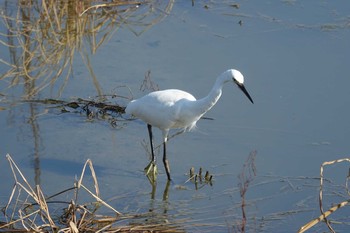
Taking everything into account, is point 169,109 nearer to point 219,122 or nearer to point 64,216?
point 219,122

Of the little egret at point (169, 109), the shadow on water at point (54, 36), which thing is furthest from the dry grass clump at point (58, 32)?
the little egret at point (169, 109)

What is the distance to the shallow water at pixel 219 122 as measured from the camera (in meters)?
5.91

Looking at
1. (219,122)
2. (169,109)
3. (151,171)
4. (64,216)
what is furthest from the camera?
(219,122)

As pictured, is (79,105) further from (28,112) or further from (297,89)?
(297,89)

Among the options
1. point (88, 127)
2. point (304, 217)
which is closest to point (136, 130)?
point (88, 127)

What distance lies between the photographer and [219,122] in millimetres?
6996

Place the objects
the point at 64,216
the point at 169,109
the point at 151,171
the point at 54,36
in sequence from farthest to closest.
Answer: the point at 54,36 < the point at 151,171 < the point at 169,109 < the point at 64,216

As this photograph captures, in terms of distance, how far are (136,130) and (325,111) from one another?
1.57m

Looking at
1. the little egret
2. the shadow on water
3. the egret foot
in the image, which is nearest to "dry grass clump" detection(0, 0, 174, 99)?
the shadow on water

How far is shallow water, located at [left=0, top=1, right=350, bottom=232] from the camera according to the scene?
19.4 feet

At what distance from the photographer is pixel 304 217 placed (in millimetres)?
5656

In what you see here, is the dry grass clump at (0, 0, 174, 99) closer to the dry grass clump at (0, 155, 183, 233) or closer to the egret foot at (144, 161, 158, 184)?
the egret foot at (144, 161, 158, 184)

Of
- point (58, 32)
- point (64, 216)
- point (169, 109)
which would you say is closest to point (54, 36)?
point (58, 32)

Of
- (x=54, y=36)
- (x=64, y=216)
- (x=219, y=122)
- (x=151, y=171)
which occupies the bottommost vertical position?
(x=64, y=216)
